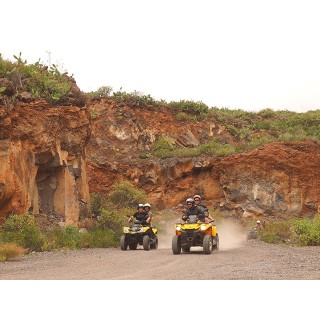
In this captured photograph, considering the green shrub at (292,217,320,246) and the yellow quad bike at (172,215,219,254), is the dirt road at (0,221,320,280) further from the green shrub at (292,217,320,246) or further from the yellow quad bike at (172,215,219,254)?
the green shrub at (292,217,320,246)

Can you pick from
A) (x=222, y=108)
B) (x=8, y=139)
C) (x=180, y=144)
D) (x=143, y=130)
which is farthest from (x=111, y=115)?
(x=8, y=139)

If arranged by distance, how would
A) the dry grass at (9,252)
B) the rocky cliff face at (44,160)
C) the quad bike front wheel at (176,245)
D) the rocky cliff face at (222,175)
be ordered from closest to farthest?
→ the dry grass at (9,252) → the quad bike front wheel at (176,245) → the rocky cliff face at (44,160) → the rocky cliff face at (222,175)

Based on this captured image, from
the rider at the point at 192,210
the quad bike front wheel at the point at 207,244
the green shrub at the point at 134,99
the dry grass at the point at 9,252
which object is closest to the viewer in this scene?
the dry grass at the point at 9,252

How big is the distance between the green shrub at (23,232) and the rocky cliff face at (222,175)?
18.6m

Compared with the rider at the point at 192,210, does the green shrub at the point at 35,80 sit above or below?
above

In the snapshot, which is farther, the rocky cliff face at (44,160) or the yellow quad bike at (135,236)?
the yellow quad bike at (135,236)

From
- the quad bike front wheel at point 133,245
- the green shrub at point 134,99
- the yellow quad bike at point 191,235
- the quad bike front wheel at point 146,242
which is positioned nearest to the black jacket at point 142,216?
the quad bike front wheel at point 133,245

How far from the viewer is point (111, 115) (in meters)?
44.8

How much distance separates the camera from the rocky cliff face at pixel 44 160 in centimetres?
2145

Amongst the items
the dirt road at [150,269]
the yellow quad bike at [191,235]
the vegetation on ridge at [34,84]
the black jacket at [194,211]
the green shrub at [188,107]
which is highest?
the green shrub at [188,107]

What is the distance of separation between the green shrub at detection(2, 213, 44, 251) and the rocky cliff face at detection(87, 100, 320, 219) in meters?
18.6

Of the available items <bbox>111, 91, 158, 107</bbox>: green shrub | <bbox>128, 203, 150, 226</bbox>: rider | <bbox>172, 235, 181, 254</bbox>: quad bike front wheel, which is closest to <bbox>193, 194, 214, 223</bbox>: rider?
<bbox>172, 235, 181, 254</bbox>: quad bike front wheel

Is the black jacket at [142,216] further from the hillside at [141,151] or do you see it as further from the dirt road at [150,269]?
the dirt road at [150,269]

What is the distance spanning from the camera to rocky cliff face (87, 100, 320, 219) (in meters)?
39.1
